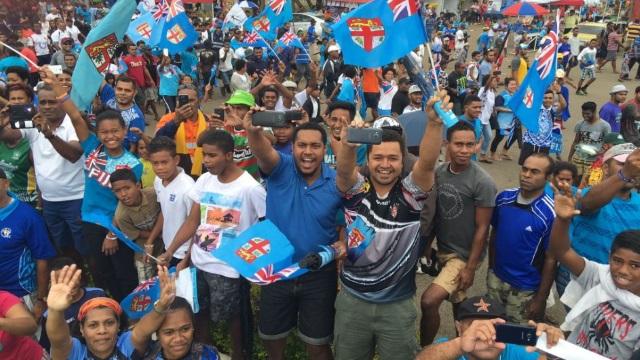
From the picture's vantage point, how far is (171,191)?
380 centimetres

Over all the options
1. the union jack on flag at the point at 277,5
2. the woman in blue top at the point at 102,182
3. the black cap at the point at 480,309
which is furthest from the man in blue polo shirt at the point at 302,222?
the union jack on flag at the point at 277,5

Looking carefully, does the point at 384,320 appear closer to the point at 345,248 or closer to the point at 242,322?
the point at 345,248

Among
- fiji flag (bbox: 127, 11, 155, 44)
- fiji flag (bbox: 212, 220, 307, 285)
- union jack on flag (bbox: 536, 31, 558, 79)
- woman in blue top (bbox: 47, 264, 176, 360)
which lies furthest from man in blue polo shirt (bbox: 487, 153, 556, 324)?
fiji flag (bbox: 127, 11, 155, 44)

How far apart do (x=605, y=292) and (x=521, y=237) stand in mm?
865

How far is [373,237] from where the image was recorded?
2.84 meters

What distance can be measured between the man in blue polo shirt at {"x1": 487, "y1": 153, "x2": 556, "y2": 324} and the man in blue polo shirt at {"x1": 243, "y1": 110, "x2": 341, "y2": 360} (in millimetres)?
1310

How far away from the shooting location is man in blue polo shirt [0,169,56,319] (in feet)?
11.3

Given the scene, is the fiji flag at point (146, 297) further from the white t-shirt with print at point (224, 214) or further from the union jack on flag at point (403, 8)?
the union jack on flag at point (403, 8)

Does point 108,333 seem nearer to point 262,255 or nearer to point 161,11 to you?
point 262,255

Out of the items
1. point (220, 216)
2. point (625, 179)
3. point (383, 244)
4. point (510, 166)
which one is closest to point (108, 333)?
point (220, 216)

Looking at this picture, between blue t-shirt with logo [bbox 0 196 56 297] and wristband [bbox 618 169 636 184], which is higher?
wristband [bbox 618 169 636 184]

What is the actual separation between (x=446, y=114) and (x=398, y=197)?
0.56 metres

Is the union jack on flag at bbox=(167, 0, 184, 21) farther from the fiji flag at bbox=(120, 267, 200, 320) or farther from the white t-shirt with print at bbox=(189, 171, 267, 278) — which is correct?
the fiji flag at bbox=(120, 267, 200, 320)

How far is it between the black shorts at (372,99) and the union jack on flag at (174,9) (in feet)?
13.8
